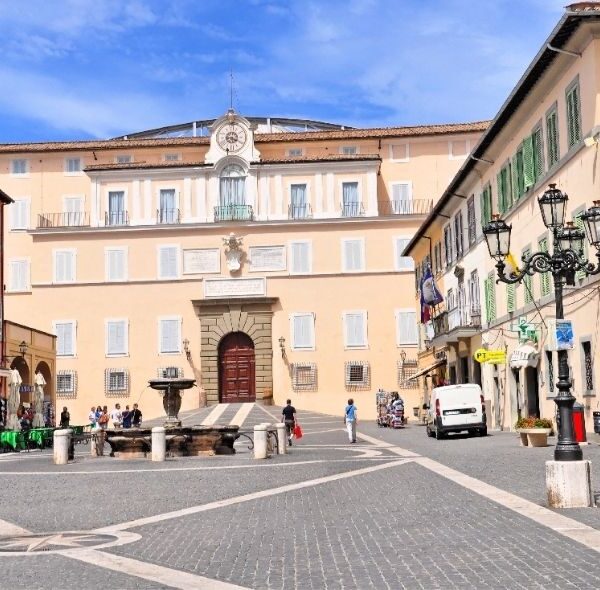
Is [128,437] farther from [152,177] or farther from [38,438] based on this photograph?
[152,177]

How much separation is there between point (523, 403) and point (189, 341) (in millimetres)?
26735

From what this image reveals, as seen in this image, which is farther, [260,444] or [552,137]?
[552,137]

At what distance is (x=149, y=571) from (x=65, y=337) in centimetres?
4817

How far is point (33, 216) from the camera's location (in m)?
59.1

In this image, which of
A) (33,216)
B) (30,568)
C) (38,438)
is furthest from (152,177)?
(30,568)

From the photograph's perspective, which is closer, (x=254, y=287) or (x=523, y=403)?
(x=523, y=403)

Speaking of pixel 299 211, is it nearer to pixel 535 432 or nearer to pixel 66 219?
pixel 66 219

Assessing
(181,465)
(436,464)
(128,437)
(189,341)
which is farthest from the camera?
(189,341)

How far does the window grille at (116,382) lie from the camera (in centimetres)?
5434

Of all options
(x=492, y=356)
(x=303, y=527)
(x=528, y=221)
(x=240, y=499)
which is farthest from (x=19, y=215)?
(x=303, y=527)

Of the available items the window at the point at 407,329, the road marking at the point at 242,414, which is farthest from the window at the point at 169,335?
the window at the point at 407,329

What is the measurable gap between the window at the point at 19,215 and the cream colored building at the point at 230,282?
3118 millimetres

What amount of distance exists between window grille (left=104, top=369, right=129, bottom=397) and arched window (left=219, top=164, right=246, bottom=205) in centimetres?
1095

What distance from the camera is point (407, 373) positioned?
5416 cm
